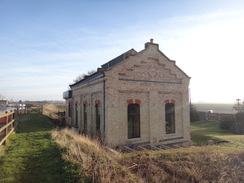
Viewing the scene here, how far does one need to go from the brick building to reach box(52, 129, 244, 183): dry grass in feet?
13.7

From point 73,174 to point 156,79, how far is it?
33.2 feet

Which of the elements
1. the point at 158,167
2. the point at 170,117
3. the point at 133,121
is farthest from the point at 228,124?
the point at 158,167

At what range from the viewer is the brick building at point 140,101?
12602 mm

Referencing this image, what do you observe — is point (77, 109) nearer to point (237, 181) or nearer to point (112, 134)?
point (112, 134)

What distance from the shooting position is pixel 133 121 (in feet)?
44.3

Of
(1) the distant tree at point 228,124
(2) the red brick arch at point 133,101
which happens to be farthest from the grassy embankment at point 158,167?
(1) the distant tree at point 228,124

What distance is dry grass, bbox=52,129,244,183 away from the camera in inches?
244

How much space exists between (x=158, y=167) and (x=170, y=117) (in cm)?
826

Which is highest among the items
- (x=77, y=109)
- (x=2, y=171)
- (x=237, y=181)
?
(x=77, y=109)

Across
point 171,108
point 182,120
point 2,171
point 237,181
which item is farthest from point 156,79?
point 2,171

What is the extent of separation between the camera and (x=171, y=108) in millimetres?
15445

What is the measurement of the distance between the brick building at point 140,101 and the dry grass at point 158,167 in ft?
13.7

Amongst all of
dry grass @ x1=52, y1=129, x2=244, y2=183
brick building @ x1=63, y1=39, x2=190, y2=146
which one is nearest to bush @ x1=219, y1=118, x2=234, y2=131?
brick building @ x1=63, y1=39, x2=190, y2=146

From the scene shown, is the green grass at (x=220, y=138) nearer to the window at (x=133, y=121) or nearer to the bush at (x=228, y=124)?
the bush at (x=228, y=124)
